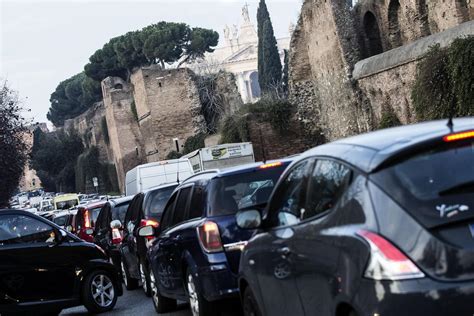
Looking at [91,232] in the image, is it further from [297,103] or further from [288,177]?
[297,103]

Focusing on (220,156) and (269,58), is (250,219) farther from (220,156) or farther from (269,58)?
(269,58)

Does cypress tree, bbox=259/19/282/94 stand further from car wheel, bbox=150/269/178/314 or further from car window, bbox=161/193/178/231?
car window, bbox=161/193/178/231

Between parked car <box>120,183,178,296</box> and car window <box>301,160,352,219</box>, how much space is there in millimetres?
7113

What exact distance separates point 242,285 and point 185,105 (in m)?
A: 59.5

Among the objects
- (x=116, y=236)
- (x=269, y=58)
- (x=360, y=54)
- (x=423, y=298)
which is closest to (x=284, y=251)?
(x=423, y=298)

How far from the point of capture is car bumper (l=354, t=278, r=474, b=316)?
4.05 metres

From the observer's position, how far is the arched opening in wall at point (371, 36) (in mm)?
39156

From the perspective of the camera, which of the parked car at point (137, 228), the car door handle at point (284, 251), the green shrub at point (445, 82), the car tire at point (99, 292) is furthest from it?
the green shrub at point (445, 82)

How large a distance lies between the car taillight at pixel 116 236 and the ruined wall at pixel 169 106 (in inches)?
1913

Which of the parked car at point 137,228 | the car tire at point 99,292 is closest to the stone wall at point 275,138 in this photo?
the parked car at point 137,228

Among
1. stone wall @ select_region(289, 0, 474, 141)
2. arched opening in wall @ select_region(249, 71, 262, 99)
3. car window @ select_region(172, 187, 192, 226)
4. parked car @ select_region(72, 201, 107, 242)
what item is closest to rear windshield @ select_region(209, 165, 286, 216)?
car window @ select_region(172, 187, 192, 226)

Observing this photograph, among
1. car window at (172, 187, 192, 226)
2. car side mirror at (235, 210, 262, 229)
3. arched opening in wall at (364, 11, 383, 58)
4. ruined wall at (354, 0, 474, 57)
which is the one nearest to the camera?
car side mirror at (235, 210, 262, 229)

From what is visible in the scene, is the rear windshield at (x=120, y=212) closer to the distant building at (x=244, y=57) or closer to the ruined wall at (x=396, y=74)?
the ruined wall at (x=396, y=74)

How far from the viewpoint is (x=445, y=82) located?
82.0 feet
